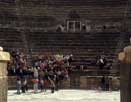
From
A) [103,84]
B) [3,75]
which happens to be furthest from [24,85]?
[3,75]

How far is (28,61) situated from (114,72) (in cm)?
506

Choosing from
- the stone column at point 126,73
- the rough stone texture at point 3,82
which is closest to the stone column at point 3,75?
the rough stone texture at point 3,82

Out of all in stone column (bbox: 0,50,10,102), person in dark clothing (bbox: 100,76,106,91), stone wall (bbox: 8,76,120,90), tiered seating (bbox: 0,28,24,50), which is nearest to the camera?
stone column (bbox: 0,50,10,102)

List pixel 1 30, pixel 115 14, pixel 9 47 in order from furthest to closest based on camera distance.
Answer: pixel 115 14 < pixel 1 30 < pixel 9 47

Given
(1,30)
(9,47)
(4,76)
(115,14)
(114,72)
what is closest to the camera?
(4,76)

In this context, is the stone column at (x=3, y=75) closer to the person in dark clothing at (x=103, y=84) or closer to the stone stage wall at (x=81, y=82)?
the person in dark clothing at (x=103, y=84)

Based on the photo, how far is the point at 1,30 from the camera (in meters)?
35.2

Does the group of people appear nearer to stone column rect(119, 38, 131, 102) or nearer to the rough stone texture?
the rough stone texture

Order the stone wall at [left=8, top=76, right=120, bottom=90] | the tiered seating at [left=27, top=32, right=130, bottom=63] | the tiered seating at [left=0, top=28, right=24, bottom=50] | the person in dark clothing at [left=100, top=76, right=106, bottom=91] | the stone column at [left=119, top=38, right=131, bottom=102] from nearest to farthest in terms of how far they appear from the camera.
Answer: the stone column at [left=119, top=38, right=131, bottom=102]
the person in dark clothing at [left=100, top=76, right=106, bottom=91]
the stone wall at [left=8, top=76, right=120, bottom=90]
the tiered seating at [left=27, top=32, right=130, bottom=63]
the tiered seating at [left=0, top=28, right=24, bottom=50]

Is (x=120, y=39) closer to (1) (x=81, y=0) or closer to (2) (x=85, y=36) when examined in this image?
(2) (x=85, y=36)

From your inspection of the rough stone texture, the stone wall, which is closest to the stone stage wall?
the stone wall

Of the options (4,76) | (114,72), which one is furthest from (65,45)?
(4,76)

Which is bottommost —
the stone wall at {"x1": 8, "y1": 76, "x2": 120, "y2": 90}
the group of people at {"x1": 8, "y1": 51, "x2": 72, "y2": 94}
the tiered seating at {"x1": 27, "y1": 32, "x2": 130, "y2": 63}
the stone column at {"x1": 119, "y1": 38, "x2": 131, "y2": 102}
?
the stone wall at {"x1": 8, "y1": 76, "x2": 120, "y2": 90}

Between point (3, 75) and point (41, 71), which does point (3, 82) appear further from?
point (41, 71)
